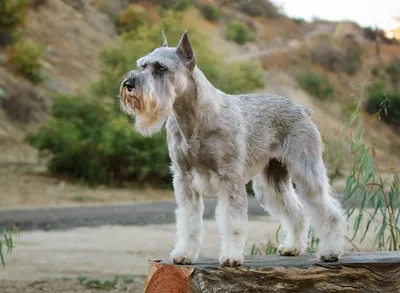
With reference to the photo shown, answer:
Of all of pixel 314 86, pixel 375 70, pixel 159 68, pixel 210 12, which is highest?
pixel 210 12

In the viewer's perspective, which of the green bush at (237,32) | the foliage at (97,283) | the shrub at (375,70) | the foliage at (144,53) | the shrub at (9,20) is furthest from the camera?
the shrub at (375,70)

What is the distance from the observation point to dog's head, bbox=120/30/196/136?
5.39 meters

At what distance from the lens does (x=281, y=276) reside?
618 centimetres

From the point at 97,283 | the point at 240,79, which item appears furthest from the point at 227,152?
the point at 240,79

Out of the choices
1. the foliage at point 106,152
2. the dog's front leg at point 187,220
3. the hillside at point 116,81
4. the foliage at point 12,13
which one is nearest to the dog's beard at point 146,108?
the dog's front leg at point 187,220

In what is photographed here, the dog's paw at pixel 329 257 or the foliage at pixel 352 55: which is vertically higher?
the foliage at pixel 352 55

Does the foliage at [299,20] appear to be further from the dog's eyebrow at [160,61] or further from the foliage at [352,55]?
the dog's eyebrow at [160,61]

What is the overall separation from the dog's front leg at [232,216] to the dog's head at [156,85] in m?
0.71

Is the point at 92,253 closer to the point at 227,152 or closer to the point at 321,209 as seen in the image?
the point at 321,209

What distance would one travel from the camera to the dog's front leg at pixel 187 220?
19.5 ft

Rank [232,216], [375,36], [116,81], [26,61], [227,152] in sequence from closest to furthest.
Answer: [232,216] → [227,152] → [116,81] → [26,61] → [375,36]

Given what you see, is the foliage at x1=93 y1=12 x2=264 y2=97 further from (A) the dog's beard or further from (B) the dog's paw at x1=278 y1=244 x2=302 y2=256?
(A) the dog's beard

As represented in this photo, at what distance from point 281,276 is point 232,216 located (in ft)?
2.80

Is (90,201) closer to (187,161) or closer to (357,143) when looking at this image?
(357,143)
